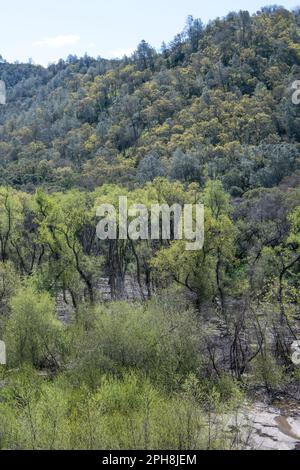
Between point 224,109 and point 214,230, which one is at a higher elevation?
point 224,109

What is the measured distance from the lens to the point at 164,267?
118 feet

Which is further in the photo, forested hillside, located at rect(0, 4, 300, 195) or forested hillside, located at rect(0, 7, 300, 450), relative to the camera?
forested hillside, located at rect(0, 4, 300, 195)

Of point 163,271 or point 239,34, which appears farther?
point 239,34

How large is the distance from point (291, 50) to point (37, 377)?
10561cm

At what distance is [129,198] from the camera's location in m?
43.0

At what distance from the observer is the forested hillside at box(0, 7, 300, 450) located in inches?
761

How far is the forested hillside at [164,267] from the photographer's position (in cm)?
1933

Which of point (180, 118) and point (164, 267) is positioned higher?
point (180, 118)

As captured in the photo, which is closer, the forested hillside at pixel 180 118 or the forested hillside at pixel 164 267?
the forested hillside at pixel 164 267

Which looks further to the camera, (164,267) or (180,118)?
(180,118)

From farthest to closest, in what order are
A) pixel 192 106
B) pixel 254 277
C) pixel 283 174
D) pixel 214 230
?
pixel 192 106
pixel 283 174
pixel 254 277
pixel 214 230

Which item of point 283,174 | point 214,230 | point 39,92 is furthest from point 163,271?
point 39,92

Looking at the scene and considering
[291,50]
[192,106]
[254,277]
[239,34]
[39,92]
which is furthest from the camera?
[39,92]

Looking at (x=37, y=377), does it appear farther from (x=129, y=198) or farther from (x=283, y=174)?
(x=283, y=174)
